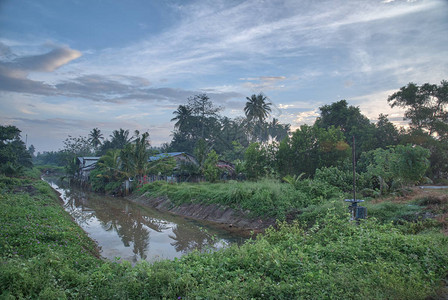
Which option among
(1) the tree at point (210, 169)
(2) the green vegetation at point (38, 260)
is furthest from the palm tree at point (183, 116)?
(2) the green vegetation at point (38, 260)

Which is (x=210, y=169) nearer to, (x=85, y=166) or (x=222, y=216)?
(x=222, y=216)

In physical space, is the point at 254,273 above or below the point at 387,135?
below

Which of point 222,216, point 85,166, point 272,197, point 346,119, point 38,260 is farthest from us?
point 85,166

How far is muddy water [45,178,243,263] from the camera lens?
10.4m

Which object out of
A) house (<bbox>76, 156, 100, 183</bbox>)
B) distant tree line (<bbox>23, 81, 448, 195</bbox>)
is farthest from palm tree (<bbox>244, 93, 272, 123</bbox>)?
house (<bbox>76, 156, 100, 183</bbox>)

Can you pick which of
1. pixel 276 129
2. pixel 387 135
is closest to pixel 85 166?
pixel 387 135

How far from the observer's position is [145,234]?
44.1ft

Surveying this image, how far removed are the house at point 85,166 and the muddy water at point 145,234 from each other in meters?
18.9

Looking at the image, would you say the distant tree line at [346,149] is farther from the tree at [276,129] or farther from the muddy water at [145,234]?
the tree at [276,129]

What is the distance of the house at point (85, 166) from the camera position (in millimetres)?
37947

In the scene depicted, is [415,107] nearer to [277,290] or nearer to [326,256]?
[326,256]

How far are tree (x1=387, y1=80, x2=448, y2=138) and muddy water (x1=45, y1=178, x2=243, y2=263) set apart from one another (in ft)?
71.4

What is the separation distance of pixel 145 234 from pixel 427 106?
25970mm

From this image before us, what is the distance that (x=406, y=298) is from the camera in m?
3.98
